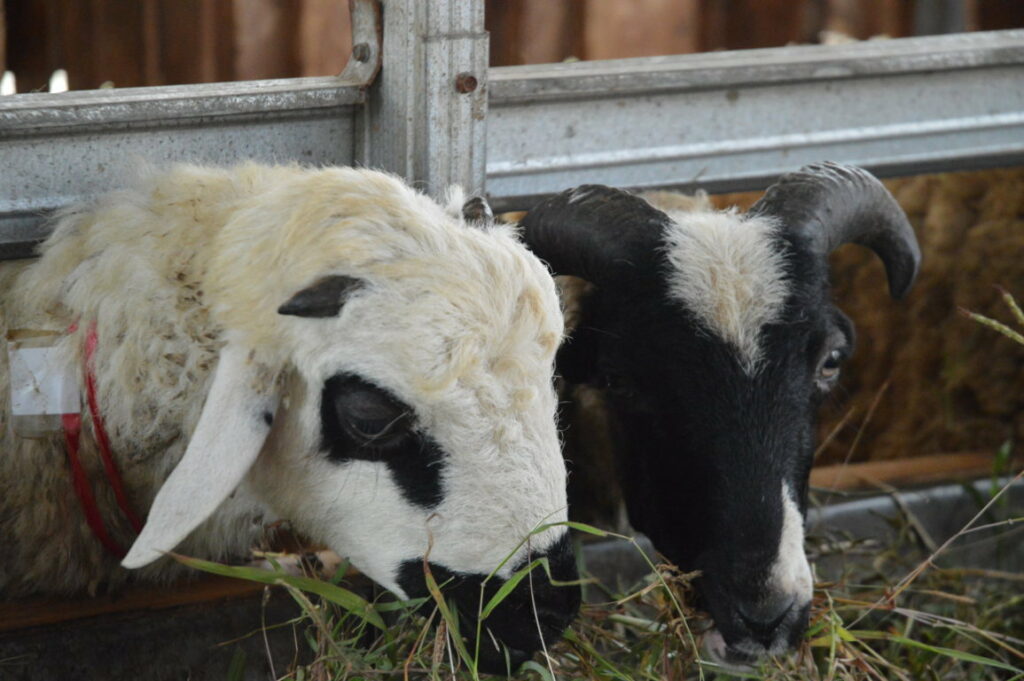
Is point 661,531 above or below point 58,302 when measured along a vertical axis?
below

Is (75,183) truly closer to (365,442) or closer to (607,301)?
(365,442)

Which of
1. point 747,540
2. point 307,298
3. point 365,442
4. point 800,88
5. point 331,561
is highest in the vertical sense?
point 800,88

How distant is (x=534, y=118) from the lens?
11.9 ft

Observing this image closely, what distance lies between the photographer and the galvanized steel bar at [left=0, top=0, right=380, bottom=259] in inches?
119

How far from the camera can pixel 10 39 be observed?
7371 mm

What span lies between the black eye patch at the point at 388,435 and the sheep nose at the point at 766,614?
85 cm

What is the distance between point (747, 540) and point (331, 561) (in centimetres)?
104

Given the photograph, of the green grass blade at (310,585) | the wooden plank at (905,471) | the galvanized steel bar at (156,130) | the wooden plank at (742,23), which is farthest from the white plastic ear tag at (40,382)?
the wooden plank at (742,23)

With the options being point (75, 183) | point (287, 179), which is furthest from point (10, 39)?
point (287, 179)

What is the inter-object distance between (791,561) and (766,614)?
0.13 meters

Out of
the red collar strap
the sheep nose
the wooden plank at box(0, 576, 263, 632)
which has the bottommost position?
the wooden plank at box(0, 576, 263, 632)

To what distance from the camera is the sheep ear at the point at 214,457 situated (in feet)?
8.21

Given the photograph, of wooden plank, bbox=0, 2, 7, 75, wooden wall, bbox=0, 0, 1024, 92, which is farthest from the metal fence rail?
wooden plank, bbox=0, 2, 7, 75

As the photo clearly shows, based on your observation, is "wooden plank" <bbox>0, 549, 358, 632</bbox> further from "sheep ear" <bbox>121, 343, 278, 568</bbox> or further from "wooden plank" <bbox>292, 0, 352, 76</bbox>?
"wooden plank" <bbox>292, 0, 352, 76</bbox>
